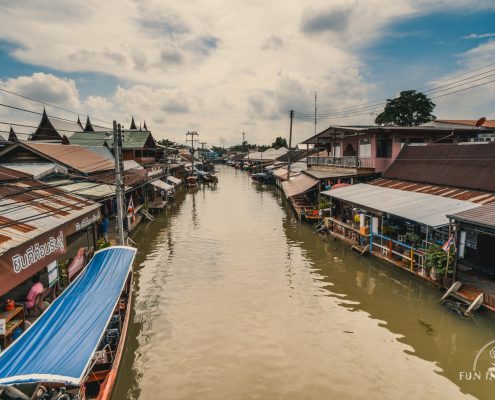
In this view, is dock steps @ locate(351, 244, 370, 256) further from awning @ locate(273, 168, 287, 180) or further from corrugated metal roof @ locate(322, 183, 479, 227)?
awning @ locate(273, 168, 287, 180)

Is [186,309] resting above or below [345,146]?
below

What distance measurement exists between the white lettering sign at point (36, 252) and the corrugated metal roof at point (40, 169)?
10.2 metres

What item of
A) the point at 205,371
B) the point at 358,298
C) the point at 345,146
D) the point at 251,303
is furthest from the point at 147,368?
the point at 345,146

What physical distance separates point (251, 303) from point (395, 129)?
19436 mm

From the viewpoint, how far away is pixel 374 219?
2030 cm

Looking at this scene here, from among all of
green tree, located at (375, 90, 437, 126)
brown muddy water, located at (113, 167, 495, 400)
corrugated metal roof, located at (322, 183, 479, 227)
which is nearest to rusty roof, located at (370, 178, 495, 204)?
corrugated metal roof, located at (322, 183, 479, 227)

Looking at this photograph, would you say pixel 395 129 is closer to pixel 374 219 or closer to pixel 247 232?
pixel 374 219

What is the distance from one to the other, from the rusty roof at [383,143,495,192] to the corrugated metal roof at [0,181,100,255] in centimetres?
1997

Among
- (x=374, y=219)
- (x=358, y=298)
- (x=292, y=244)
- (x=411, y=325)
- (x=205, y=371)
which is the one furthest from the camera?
(x=292, y=244)

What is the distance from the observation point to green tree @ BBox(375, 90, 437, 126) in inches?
2739

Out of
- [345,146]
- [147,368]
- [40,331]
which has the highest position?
[345,146]

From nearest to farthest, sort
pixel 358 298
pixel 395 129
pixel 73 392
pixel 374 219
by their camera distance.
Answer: pixel 73 392
pixel 358 298
pixel 374 219
pixel 395 129

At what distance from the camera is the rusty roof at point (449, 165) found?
742 inches

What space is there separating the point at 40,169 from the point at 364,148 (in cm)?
2444
